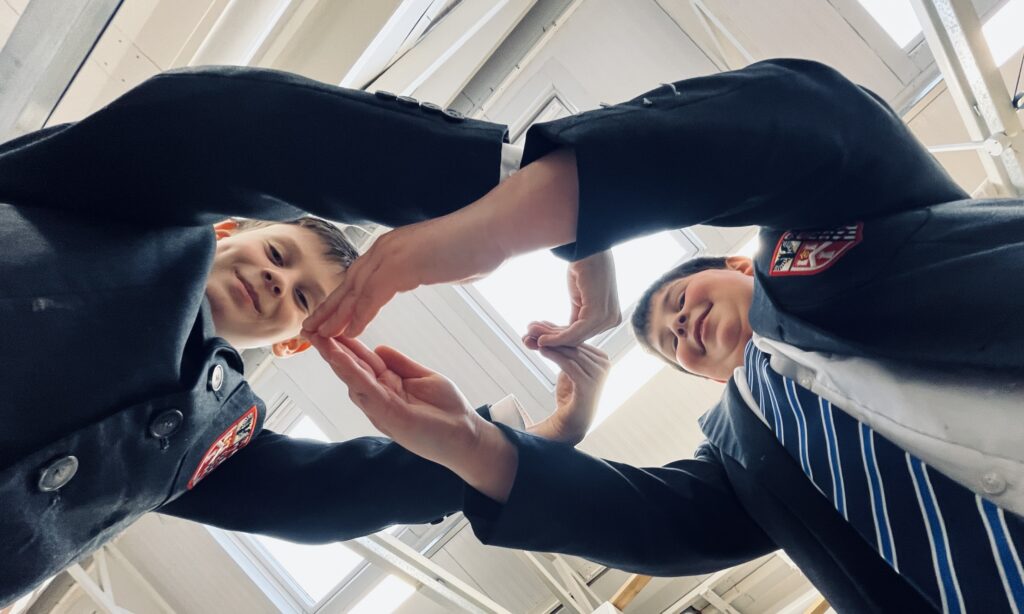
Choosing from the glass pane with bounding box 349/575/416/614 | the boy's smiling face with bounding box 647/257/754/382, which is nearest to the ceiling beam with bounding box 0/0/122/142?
the boy's smiling face with bounding box 647/257/754/382

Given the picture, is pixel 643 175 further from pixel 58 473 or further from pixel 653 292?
pixel 653 292

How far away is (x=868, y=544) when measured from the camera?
0.67 meters

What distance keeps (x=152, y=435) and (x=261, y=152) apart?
0.28 meters

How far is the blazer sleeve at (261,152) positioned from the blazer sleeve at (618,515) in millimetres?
297

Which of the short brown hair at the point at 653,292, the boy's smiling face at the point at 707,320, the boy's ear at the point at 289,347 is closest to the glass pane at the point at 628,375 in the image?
the short brown hair at the point at 653,292

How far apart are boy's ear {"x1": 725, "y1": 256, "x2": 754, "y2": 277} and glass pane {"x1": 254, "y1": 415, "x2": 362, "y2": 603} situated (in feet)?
6.22

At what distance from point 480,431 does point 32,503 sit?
1.28 ft

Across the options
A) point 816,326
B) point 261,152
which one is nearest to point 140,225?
point 261,152

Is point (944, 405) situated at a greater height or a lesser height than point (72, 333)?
greater

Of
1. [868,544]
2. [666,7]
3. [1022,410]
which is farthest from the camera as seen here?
[666,7]

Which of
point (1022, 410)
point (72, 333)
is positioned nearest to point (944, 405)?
point (1022, 410)

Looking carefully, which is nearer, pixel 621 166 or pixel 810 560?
pixel 621 166

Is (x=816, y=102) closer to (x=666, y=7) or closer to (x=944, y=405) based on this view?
(x=944, y=405)

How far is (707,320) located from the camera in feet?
3.63
